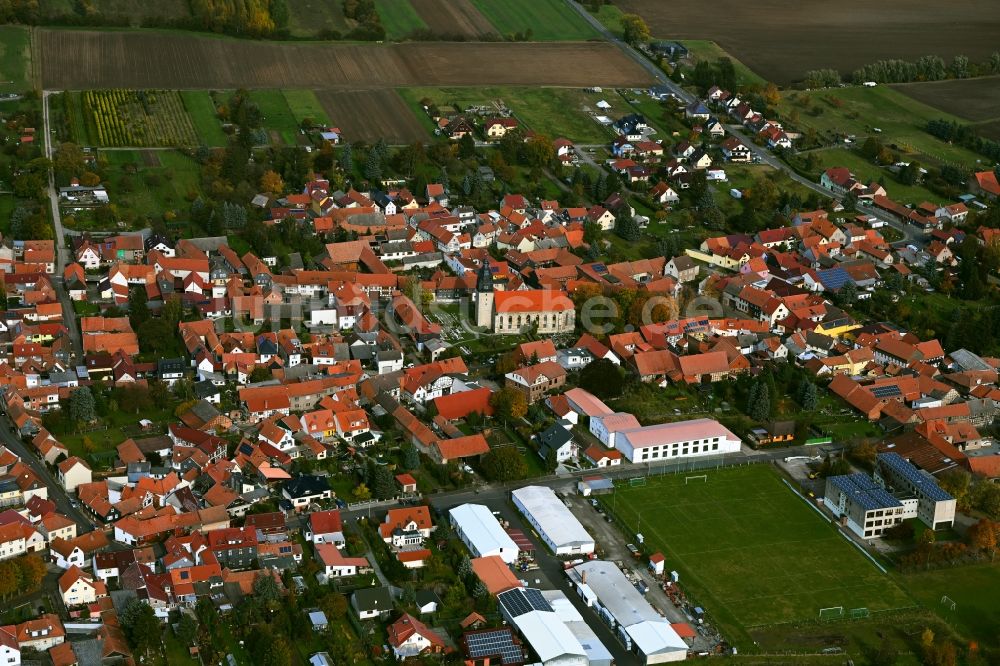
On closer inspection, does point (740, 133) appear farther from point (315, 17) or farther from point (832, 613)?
point (832, 613)

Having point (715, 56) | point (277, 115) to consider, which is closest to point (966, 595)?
point (277, 115)

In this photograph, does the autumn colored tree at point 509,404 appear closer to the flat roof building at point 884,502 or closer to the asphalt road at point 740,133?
the flat roof building at point 884,502

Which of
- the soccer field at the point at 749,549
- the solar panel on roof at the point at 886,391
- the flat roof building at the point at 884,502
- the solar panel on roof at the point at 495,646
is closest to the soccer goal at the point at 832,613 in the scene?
the soccer field at the point at 749,549

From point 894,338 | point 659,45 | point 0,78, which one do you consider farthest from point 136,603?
point 659,45

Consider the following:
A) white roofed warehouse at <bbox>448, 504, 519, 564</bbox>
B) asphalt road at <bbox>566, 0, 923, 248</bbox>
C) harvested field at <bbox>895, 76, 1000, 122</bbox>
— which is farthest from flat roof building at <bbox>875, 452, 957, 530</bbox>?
harvested field at <bbox>895, 76, 1000, 122</bbox>

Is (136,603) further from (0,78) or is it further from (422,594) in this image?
(0,78)

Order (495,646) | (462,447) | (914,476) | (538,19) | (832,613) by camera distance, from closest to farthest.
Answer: (495,646) → (832,613) → (914,476) → (462,447) → (538,19)
